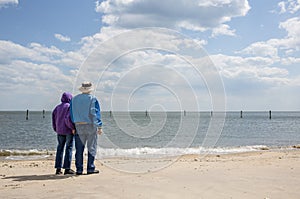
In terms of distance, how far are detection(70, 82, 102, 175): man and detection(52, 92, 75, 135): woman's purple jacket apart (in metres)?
0.20

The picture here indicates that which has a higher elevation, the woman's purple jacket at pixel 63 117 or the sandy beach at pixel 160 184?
the woman's purple jacket at pixel 63 117

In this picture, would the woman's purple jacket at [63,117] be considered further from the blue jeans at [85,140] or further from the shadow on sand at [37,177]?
the shadow on sand at [37,177]

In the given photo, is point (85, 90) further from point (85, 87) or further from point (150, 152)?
point (150, 152)

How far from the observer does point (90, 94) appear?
22.6 feet

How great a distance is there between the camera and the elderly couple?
22.1 feet

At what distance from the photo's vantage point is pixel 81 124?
6.80m

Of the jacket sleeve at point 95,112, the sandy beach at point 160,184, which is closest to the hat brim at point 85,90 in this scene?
the jacket sleeve at point 95,112

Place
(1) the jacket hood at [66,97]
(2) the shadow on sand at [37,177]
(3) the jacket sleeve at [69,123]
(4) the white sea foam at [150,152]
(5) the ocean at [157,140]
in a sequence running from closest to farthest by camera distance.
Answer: (2) the shadow on sand at [37,177], (3) the jacket sleeve at [69,123], (1) the jacket hood at [66,97], (4) the white sea foam at [150,152], (5) the ocean at [157,140]

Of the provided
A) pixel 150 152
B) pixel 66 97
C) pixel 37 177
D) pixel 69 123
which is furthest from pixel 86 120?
pixel 150 152

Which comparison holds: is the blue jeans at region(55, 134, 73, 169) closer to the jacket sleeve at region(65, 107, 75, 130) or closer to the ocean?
the jacket sleeve at region(65, 107, 75, 130)

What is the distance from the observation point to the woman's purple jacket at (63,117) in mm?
6965

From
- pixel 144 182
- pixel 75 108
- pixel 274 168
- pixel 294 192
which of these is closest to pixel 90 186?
pixel 144 182

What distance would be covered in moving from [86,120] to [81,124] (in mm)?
162

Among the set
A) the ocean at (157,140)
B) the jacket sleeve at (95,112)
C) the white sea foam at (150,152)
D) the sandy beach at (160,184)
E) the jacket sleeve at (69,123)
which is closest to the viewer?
the sandy beach at (160,184)
